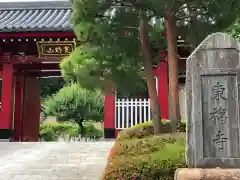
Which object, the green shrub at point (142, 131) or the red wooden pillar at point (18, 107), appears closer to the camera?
the green shrub at point (142, 131)

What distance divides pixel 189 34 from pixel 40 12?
32.6ft

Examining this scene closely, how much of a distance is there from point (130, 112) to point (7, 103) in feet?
12.7

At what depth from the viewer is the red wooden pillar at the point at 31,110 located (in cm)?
1419

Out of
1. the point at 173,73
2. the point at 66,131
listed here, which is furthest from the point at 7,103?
the point at 66,131

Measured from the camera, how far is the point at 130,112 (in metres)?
11.8

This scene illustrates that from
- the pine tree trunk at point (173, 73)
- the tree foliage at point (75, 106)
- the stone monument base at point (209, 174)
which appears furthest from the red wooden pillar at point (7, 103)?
the stone monument base at point (209, 174)

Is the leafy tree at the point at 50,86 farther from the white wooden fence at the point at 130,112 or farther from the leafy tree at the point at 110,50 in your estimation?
the leafy tree at the point at 110,50

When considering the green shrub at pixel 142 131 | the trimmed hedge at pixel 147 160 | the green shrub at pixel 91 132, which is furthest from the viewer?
the green shrub at pixel 91 132

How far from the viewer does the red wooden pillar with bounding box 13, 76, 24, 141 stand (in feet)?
44.1

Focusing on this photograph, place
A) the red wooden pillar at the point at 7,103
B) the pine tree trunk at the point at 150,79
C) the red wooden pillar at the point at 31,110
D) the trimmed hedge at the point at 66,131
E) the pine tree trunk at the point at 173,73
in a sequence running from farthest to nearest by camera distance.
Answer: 1. the trimmed hedge at the point at 66,131
2. the red wooden pillar at the point at 31,110
3. the red wooden pillar at the point at 7,103
4. the pine tree trunk at the point at 150,79
5. the pine tree trunk at the point at 173,73

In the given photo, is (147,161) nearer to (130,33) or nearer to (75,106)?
(130,33)

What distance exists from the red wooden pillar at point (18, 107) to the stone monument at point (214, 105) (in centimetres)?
1021

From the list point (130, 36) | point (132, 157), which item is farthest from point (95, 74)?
point (132, 157)

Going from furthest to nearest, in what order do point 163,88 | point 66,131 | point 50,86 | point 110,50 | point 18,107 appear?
point 50,86 → point 66,131 → point 18,107 → point 163,88 → point 110,50
